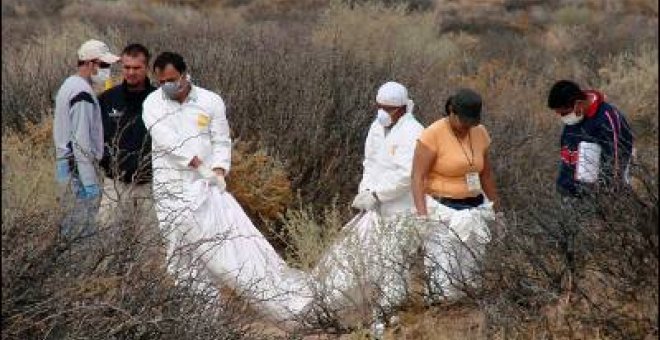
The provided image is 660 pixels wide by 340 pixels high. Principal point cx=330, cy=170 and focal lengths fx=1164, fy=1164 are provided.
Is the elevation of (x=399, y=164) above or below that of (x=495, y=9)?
above

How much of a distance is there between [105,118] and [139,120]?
0.21 meters

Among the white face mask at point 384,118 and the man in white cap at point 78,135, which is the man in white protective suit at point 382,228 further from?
the man in white cap at point 78,135

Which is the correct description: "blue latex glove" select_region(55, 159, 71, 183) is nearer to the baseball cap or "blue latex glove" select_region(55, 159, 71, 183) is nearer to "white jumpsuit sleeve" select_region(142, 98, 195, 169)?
"white jumpsuit sleeve" select_region(142, 98, 195, 169)

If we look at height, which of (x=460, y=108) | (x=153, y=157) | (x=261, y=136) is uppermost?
(x=460, y=108)

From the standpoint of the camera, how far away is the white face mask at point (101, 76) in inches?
273

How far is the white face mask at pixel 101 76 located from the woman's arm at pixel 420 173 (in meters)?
2.01

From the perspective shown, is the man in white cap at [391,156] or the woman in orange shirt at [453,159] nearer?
the woman in orange shirt at [453,159]

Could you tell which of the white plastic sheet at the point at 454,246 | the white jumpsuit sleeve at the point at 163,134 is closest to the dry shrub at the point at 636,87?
the white plastic sheet at the point at 454,246

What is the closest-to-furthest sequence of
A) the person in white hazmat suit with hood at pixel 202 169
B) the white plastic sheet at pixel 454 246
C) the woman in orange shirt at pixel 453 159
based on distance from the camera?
the white plastic sheet at pixel 454 246 < the woman in orange shirt at pixel 453 159 < the person in white hazmat suit with hood at pixel 202 169

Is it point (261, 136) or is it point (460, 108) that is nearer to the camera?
point (460, 108)

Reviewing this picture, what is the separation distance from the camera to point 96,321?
442 centimetres

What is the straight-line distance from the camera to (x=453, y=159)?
6309 mm

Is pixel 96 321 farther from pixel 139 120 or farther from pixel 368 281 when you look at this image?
pixel 139 120

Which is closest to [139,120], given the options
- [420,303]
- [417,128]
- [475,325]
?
[417,128]
